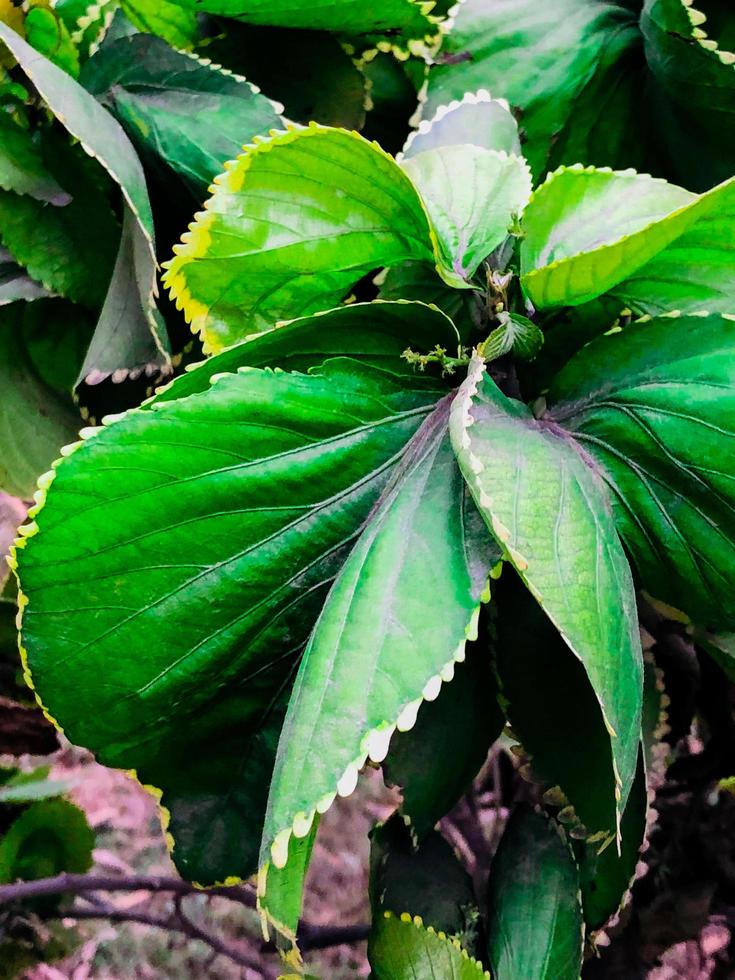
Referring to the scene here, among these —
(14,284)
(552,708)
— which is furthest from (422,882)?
(14,284)

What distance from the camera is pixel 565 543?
289mm

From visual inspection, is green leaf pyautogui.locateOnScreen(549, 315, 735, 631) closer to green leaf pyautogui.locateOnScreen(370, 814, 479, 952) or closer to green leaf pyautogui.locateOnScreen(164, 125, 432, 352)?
green leaf pyautogui.locateOnScreen(164, 125, 432, 352)

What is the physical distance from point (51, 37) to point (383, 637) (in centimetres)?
42

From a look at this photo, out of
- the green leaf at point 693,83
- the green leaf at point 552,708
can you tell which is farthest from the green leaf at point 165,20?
the green leaf at point 552,708

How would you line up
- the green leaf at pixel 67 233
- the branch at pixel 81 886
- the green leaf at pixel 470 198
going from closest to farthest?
the green leaf at pixel 470 198, the green leaf at pixel 67 233, the branch at pixel 81 886

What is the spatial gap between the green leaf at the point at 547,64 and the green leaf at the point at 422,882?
1.42 ft

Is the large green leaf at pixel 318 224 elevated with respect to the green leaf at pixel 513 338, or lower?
elevated

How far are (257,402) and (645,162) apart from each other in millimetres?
372

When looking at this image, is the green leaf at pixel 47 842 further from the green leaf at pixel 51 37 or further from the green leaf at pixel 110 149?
the green leaf at pixel 51 37

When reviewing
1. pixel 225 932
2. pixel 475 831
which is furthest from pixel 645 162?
pixel 225 932

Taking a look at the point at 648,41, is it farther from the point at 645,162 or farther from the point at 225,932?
the point at 225,932

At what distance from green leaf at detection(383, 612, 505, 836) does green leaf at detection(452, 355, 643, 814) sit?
0.50 ft

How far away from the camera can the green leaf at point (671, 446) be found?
324 mm

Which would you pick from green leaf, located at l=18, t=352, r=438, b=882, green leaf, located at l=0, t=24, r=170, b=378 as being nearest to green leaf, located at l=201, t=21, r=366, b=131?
green leaf, located at l=0, t=24, r=170, b=378
